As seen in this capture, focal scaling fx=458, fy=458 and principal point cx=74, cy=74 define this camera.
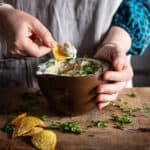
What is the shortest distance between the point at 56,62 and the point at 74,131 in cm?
18

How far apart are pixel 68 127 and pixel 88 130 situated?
4 centimetres

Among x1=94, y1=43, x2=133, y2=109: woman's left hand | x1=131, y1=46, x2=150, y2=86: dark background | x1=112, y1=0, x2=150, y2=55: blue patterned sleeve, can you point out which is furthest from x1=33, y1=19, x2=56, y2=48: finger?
x1=131, y1=46, x2=150, y2=86: dark background

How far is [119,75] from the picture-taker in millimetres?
962

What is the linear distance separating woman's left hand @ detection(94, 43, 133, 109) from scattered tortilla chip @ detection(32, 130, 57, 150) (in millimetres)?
150

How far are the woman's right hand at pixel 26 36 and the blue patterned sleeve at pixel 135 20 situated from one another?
0.80ft

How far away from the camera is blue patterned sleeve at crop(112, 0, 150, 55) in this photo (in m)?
1.12

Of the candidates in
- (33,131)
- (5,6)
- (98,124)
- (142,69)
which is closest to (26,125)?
(33,131)

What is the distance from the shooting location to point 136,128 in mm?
903

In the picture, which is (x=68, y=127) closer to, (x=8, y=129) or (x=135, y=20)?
(x=8, y=129)

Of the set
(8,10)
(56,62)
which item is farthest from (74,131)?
(8,10)

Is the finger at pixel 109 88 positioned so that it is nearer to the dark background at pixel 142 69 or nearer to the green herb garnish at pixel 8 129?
the green herb garnish at pixel 8 129

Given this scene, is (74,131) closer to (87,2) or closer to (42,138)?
(42,138)

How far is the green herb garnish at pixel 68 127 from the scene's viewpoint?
887 millimetres

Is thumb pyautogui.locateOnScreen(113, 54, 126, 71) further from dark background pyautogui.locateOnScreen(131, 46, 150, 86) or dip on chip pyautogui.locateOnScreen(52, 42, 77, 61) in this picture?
dark background pyautogui.locateOnScreen(131, 46, 150, 86)
